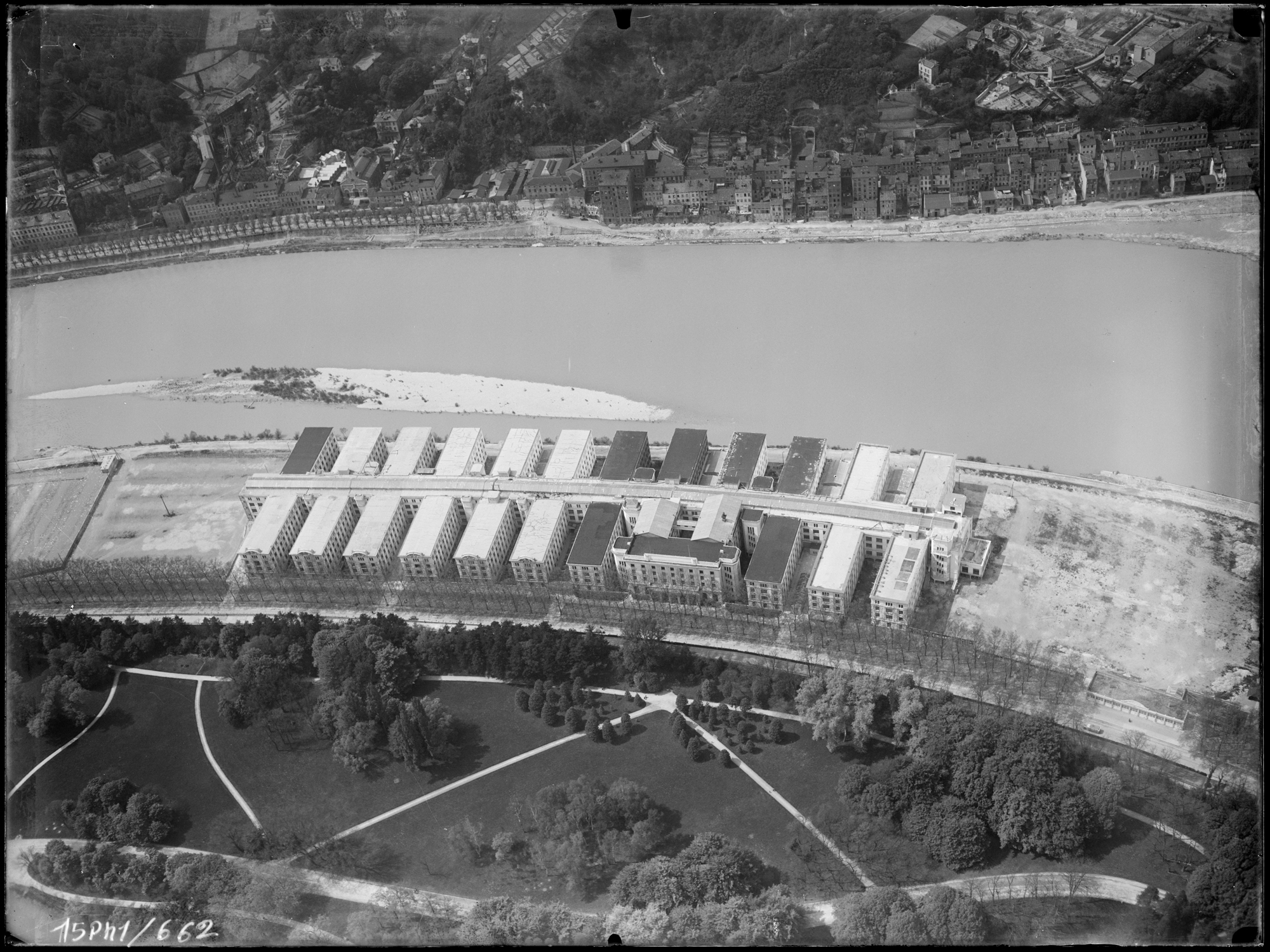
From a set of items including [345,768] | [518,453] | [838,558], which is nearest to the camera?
[345,768]

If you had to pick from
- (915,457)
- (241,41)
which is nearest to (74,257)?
(241,41)

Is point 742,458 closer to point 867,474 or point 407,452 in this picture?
point 867,474

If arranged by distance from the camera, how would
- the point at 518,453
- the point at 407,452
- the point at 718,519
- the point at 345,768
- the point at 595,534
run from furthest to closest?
1. the point at 407,452
2. the point at 518,453
3. the point at 595,534
4. the point at 718,519
5. the point at 345,768

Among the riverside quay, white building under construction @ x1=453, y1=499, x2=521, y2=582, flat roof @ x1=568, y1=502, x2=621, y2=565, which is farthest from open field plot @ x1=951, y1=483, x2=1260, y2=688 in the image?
white building under construction @ x1=453, y1=499, x2=521, y2=582

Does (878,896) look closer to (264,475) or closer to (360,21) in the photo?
(264,475)

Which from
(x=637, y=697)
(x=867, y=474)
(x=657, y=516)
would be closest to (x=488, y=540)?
(x=657, y=516)

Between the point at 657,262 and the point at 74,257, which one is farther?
the point at 74,257
